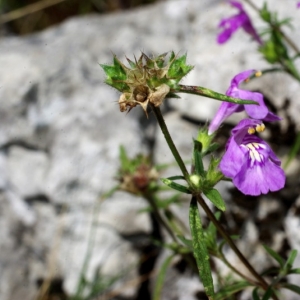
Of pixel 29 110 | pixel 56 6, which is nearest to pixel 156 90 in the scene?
pixel 29 110

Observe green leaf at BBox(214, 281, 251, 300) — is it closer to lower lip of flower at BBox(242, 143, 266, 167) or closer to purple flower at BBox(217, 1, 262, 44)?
lower lip of flower at BBox(242, 143, 266, 167)

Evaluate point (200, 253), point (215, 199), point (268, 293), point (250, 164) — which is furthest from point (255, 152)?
point (268, 293)

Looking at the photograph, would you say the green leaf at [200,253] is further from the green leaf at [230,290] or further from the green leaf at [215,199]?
the green leaf at [230,290]

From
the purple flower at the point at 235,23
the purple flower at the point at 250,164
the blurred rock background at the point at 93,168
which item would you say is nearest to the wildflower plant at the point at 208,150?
the purple flower at the point at 250,164

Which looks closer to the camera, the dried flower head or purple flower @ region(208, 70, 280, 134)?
the dried flower head

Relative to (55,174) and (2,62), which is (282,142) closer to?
(55,174)

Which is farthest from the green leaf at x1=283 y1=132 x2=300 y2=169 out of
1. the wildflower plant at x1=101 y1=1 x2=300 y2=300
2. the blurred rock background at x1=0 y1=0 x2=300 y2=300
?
the wildflower plant at x1=101 y1=1 x2=300 y2=300

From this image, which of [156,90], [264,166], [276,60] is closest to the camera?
[156,90]
